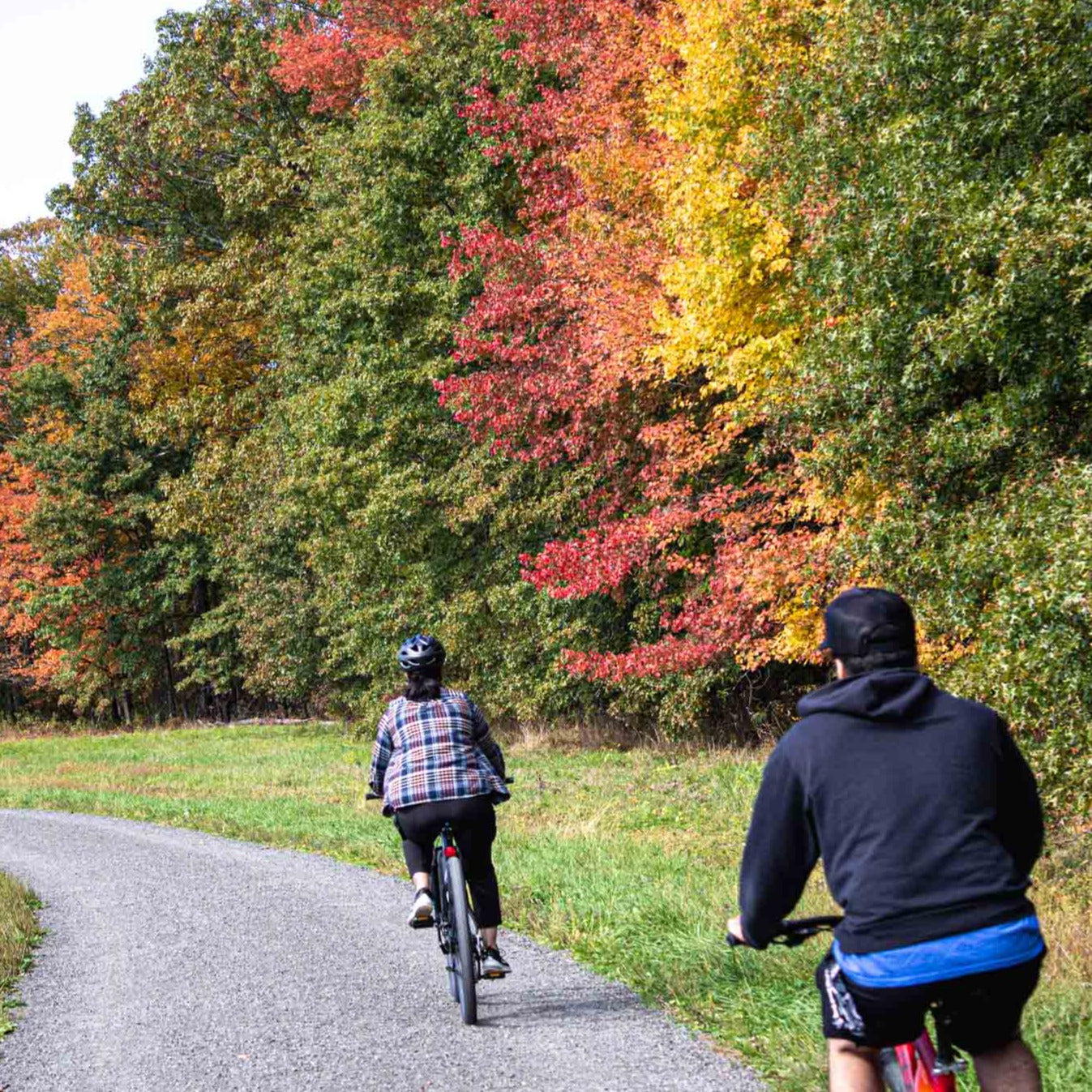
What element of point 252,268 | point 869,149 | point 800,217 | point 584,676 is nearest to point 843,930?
point 869,149

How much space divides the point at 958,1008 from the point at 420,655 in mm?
4187

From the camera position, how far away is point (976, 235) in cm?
938

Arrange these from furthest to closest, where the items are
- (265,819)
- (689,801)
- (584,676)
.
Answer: (584,676)
(265,819)
(689,801)

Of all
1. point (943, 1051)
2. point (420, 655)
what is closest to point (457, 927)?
point (420, 655)

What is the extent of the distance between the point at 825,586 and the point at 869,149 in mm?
4320

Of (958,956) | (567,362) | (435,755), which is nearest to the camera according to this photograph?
(958,956)

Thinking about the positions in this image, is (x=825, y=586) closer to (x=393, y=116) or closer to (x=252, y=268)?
(x=393, y=116)

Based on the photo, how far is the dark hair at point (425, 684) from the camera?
6.57m

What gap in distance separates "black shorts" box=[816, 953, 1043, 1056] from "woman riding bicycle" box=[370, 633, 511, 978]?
143 inches

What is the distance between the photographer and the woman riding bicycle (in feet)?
20.6

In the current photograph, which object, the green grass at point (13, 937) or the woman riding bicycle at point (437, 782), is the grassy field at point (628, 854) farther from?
the green grass at point (13, 937)

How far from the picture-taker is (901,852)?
9.02 ft

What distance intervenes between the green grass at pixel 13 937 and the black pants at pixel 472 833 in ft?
8.02

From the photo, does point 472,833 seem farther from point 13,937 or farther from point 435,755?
point 13,937
